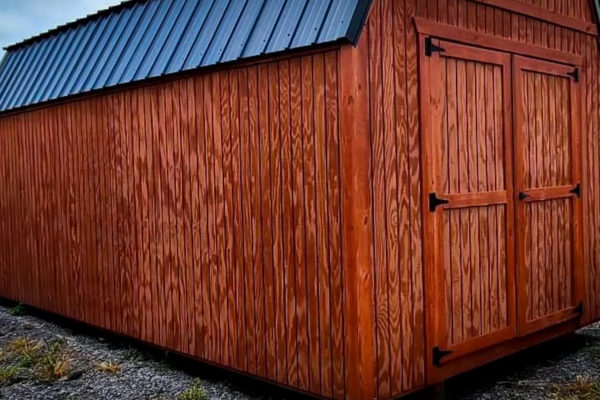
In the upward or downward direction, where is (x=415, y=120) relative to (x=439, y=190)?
upward

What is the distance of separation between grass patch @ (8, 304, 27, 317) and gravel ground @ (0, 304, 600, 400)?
1.59 m

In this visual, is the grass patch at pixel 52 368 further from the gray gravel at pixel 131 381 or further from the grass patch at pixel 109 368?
the grass patch at pixel 109 368

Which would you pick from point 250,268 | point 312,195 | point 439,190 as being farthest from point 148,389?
point 439,190

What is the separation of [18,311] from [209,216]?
445cm

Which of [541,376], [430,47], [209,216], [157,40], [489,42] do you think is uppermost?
[157,40]

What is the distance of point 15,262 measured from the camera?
8.36 meters

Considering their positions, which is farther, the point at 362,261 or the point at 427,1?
the point at 427,1

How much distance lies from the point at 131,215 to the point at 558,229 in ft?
13.0

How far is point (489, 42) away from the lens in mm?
5137

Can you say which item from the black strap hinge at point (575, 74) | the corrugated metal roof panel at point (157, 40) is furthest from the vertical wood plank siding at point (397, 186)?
the black strap hinge at point (575, 74)

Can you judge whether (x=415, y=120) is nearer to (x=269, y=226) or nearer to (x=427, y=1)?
(x=427, y=1)

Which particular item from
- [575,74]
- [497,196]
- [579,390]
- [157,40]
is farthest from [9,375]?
[575,74]

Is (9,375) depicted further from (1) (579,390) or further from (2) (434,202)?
(1) (579,390)

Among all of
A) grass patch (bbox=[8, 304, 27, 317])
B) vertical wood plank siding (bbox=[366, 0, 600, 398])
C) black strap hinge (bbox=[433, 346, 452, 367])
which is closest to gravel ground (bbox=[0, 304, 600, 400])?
black strap hinge (bbox=[433, 346, 452, 367])
